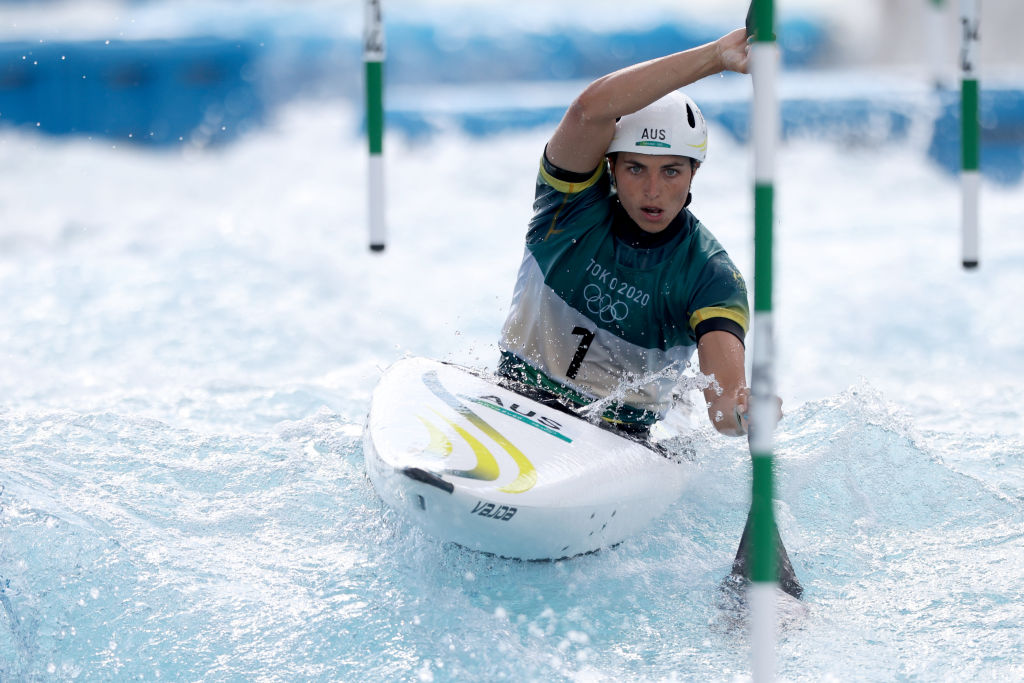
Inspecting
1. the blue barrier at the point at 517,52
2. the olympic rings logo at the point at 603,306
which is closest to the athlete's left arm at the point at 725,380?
the olympic rings logo at the point at 603,306

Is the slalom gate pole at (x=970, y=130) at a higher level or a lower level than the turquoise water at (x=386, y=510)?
higher

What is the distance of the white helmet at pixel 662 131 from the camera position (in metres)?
2.86

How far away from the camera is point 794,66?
13836 millimetres

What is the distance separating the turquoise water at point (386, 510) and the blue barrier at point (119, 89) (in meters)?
4.27

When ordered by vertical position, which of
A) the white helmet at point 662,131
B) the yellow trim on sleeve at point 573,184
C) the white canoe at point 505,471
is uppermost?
the white helmet at point 662,131

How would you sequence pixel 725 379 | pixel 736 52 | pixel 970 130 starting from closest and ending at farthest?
pixel 736 52
pixel 725 379
pixel 970 130

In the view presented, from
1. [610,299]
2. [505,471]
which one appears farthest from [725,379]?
[505,471]

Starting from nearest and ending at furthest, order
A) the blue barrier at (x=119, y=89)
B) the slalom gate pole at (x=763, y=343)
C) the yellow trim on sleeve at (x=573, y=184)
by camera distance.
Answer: the slalom gate pole at (x=763, y=343)
the yellow trim on sleeve at (x=573, y=184)
the blue barrier at (x=119, y=89)

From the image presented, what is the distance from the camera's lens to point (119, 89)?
419 inches

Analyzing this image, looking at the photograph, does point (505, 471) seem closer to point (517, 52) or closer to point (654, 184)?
point (654, 184)

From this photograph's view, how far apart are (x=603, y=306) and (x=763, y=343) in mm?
1210

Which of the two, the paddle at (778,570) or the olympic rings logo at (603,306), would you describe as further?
the olympic rings logo at (603,306)

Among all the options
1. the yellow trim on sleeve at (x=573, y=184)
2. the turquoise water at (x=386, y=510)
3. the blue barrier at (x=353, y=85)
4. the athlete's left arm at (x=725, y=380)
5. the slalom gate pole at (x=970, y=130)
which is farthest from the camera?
the blue barrier at (x=353, y=85)

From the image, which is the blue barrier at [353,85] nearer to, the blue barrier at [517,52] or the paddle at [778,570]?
the blue barrier at [517,52]
